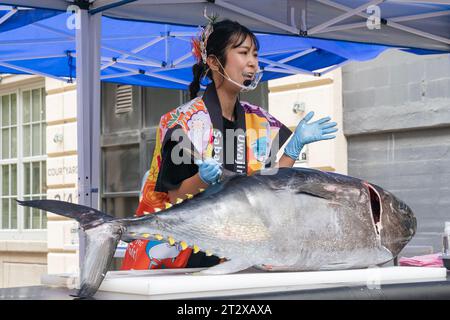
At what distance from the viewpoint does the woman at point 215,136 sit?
2578 mm

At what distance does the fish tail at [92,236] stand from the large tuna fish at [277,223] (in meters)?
0.08

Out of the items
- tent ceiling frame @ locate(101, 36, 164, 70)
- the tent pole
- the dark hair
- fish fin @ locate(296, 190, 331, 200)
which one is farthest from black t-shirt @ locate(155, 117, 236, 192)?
tent ceiling frame @ locate(101, 36, 164, 70)

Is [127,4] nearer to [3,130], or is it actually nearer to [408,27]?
[408,27]

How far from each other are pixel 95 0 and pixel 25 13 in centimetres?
89

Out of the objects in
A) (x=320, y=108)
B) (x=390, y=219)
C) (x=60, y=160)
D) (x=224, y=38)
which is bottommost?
(x=390, y=219)

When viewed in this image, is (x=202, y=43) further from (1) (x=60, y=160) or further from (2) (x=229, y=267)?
(1) (x=60, y=160)

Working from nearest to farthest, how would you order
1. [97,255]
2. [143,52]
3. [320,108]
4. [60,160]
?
[97,255]
[143,52]
[320,108]
[60,160]

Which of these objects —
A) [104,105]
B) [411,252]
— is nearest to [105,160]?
[104,105]

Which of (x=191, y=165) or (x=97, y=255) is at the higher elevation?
(x=191, y=165)

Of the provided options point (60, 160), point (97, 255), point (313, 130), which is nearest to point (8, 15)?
point (313, 130)

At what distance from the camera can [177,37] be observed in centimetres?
646

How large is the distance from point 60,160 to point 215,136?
33.7 feet

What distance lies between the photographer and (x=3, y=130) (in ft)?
45.6

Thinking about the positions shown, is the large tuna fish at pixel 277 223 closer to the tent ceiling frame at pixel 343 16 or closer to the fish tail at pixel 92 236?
the fish tail at pixel 92 236
